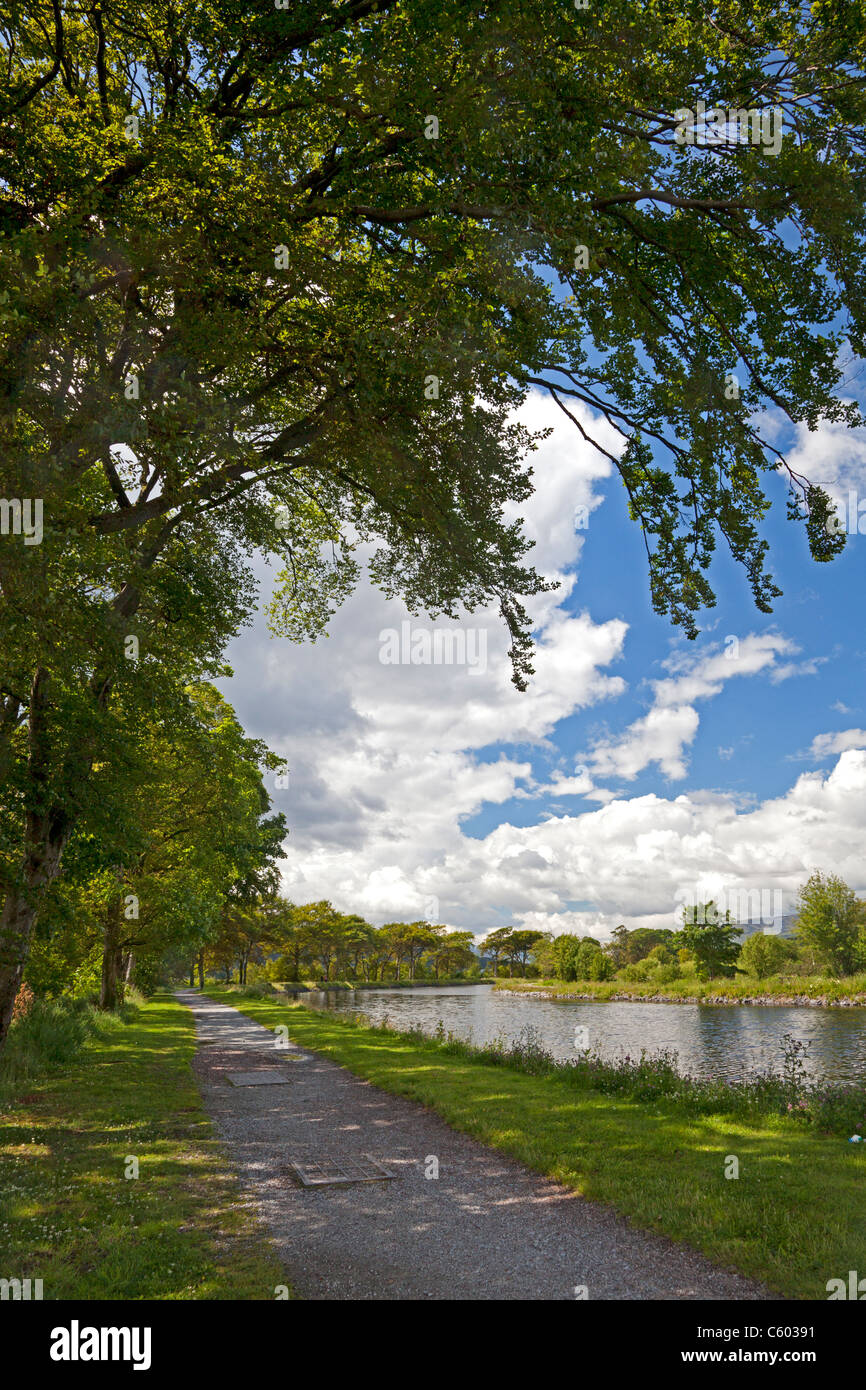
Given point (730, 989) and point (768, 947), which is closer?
point (730, 989)

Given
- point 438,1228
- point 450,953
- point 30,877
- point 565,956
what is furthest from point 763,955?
point 450,953

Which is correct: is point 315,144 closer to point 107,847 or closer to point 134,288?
point 134,288

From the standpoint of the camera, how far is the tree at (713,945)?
53125 millimetres

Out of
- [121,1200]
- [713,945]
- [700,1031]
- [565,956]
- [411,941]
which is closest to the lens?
[121,1200]

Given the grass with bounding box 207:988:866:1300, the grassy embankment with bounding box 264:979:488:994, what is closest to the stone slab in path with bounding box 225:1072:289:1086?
the grass with bounding box 207:988:866:1300

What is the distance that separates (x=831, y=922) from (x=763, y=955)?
215 inches

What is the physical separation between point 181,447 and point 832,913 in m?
50.7

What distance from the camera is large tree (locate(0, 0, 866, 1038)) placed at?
20.0 ft

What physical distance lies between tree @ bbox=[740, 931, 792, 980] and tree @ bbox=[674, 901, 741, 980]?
72.2 inches

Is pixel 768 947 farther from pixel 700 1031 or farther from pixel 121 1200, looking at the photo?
pixel 121 1200

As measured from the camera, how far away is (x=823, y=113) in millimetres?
6812

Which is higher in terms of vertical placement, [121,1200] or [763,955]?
[121,1200]

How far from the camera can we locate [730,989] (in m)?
43.3

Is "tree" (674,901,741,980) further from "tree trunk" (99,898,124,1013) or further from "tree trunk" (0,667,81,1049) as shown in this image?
"tree trunk" (0,667,81,1049)
